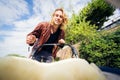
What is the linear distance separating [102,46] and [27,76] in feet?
19.1

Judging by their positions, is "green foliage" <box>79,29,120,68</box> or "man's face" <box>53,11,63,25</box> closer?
"man's face" <box>53,11,63,25</box>

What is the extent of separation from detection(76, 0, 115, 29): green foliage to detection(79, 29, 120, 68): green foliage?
414cm

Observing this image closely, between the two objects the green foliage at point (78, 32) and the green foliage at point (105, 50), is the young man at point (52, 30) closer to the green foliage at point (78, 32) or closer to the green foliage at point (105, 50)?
the green foliage at point (105, 50)

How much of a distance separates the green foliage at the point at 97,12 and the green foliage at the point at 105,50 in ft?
13.6

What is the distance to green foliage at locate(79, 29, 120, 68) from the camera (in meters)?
5.50

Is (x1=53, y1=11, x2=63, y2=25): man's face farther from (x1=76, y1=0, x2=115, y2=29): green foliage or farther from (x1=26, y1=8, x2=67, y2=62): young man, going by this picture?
(x1=76, y1=0, x2=115, y2=29): green foliage

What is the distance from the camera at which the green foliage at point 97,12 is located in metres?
10.5

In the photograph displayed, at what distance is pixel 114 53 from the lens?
555 centimetres

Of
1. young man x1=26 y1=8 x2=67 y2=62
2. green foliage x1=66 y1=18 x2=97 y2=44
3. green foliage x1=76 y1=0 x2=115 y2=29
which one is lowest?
young man x1=26 y1=8 x2=67 y2=62

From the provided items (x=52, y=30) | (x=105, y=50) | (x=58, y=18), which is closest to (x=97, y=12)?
(x=105, y=50)

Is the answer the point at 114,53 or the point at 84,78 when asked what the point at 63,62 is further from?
the point at 114,53

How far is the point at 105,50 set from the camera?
5855mm

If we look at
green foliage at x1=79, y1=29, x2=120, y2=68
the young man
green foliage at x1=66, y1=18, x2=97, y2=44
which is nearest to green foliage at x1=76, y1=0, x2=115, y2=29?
green foliage at x1=66, y1=18, x2=97, y2=44

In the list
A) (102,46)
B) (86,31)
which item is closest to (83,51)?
(102,46)
